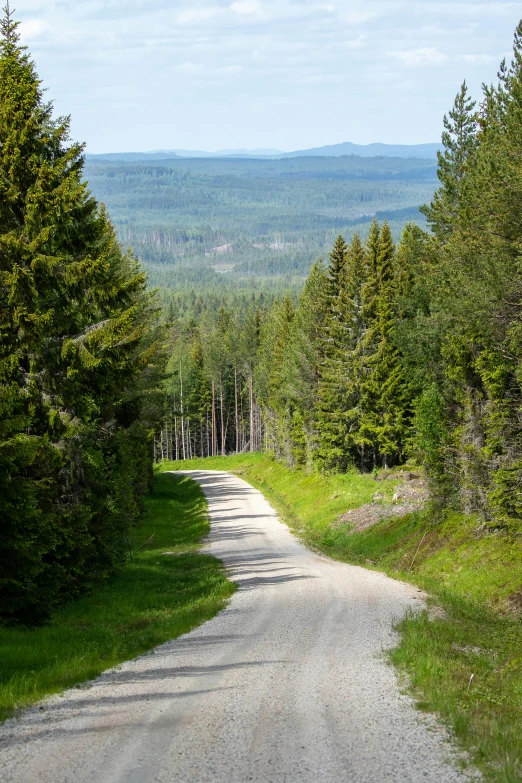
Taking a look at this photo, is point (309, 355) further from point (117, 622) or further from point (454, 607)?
point (117, 622)

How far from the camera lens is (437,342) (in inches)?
1238

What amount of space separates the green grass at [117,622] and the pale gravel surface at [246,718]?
1.66ft

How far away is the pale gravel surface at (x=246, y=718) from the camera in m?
7.46

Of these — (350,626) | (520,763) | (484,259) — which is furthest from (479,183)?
(520,763)

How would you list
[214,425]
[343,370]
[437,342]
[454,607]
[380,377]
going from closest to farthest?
[454,607] < [437,342] < [380,377] < [343,370] < [214,425]

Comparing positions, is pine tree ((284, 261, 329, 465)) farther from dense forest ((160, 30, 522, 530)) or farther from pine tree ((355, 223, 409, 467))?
pine tree ((355, 223, 409, 467))

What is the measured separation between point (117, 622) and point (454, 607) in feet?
26.0

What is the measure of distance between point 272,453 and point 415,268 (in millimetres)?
41269

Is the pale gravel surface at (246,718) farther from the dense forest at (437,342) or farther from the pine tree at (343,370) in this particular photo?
the pine tree at (343,370)

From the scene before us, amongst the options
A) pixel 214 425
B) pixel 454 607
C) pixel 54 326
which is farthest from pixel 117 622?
pixel 214 425

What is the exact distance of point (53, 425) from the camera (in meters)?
17.6

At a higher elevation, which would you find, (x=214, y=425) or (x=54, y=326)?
(x=54, y=326)

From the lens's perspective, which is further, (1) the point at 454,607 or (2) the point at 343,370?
(2) the point at 343,370

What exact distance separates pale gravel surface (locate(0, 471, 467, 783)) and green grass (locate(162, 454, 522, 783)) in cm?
45
